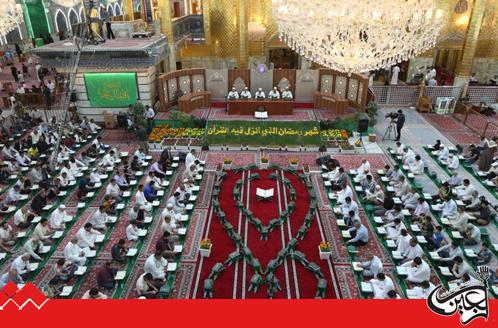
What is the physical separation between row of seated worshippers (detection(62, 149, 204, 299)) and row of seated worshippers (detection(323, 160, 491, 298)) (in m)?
4.31

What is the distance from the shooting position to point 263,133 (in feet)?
51.0

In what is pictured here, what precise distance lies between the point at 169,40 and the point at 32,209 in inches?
507

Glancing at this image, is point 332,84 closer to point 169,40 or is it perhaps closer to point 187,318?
point 169,40

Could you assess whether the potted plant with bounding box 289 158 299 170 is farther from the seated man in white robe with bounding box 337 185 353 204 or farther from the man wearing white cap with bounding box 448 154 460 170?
the man wearing white cap with bounding box 448 154 460 170

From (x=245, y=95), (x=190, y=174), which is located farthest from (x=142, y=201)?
(x=245, y=95)

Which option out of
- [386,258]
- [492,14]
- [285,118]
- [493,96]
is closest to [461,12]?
[492,14]

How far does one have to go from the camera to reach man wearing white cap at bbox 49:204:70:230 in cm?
984

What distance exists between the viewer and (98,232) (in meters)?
9.62

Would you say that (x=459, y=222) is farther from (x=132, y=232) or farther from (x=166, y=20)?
(x=166, y=20)

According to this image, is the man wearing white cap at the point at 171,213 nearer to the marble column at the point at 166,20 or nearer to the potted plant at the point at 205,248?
the potted plant at the point at 205,248

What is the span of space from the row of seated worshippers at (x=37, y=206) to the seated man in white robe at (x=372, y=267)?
23.7ft

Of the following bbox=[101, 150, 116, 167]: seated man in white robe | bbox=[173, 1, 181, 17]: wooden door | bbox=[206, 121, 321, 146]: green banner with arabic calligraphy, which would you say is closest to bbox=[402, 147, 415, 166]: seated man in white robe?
bbox=[206, 121, 321, 146]: green banner with arabic calligraphy

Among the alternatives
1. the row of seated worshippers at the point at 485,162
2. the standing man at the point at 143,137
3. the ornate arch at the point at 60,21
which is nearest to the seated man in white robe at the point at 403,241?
the row of seated worshippers at the point at 485,162

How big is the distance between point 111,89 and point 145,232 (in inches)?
401
